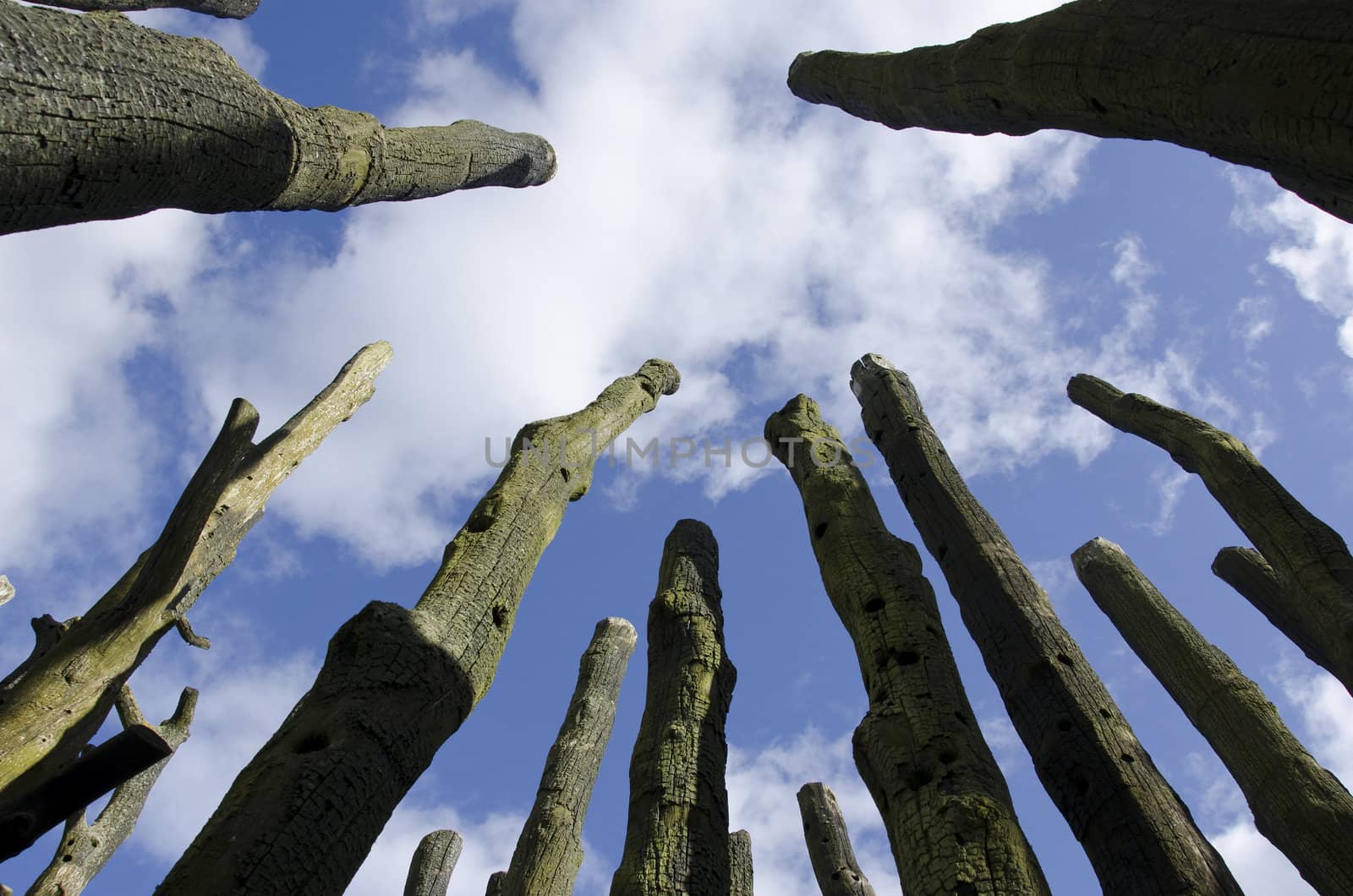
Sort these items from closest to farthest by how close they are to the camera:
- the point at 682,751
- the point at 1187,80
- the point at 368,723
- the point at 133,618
A: 1. the point at 1187,80
2. the point at 368,723
3. the point at 682,751
4. the point at 133,618

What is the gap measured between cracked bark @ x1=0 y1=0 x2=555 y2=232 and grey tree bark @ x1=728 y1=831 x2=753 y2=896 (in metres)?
5.14

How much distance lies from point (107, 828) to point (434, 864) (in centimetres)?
289

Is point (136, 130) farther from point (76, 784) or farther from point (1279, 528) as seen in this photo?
point (1279, 528)

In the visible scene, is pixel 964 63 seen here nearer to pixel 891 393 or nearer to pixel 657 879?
pixel 891 393

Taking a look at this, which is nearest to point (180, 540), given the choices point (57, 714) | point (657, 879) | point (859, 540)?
point (57, 714)

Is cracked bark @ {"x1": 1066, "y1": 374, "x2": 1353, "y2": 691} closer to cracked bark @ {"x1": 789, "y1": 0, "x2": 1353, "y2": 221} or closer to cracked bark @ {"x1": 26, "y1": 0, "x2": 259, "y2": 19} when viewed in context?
cracked bark @ {"x1": 789, "y1": 0, "x2": 1353, "y2": 221}

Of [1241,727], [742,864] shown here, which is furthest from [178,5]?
[1241,727]

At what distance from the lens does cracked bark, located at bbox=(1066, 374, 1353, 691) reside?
561cm

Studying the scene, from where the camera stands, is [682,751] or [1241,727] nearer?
[682,751]

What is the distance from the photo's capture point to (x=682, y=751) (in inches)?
183

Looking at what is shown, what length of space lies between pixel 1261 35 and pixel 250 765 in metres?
3.69

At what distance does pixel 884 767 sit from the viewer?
4.23 metres

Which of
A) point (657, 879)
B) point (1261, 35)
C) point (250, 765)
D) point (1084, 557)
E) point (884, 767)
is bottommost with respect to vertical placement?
point (250, 765)

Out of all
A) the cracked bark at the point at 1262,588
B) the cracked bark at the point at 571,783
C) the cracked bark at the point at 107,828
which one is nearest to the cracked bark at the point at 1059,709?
the cracked bark at the point at 1262,588
